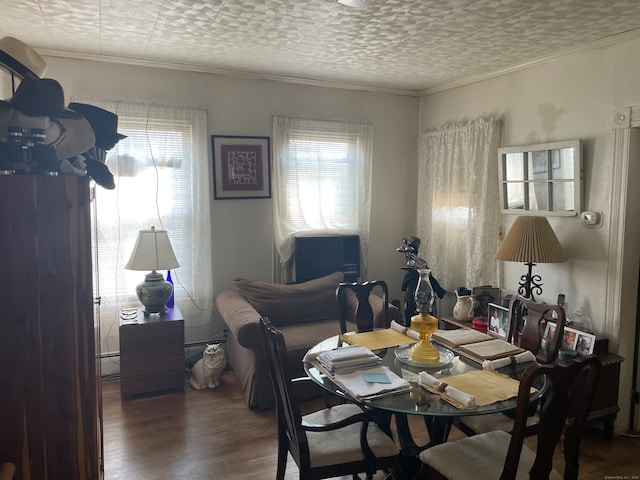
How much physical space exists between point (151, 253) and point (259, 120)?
1530 mm

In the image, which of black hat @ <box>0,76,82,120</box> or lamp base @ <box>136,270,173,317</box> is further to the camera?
lamp base @ <box>136,270,173,317</box>

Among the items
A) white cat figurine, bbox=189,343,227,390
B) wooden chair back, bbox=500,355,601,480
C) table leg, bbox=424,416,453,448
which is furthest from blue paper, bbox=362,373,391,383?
white cat figurine, bbox=189,343,227,390

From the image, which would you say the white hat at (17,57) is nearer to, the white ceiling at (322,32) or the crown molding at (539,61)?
the white ceiling at (322,32)

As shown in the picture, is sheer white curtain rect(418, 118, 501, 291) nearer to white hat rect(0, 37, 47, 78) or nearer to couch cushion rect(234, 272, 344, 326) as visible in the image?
couch cushion rect(234, 272, 344, 326)

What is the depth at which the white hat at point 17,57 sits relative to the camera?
1749 millimetres

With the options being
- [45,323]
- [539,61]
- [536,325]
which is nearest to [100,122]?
[45,323]

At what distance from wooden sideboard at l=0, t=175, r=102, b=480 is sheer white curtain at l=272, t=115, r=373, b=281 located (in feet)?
8.90

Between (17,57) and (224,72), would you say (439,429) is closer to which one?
(17,57)

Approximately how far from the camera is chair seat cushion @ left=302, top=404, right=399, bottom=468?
206cm

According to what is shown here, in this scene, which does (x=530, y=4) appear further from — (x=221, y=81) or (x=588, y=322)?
(x=221, y=81)

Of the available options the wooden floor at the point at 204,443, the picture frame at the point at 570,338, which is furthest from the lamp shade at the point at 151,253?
the picture frame at the point at 570,338

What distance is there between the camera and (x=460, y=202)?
170 inches

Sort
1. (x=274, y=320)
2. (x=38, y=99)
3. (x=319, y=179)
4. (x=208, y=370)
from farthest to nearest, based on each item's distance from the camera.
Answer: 1. (x=319, y=179)
2. (x=274, y=320)
3. (x=208, y=370)
4. (x=38, y=99)

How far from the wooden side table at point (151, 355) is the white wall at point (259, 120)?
0.76 m
